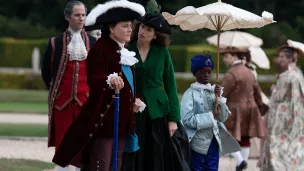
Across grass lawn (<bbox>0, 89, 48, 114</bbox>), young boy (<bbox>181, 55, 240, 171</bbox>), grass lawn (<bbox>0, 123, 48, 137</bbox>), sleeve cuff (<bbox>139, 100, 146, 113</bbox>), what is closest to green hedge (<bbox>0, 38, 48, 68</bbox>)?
grass lawn (<bbox>0, 89, 48, 114</bbox>)

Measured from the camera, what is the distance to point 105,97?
21.1ft

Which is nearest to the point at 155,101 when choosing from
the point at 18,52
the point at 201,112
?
the point at 201,112

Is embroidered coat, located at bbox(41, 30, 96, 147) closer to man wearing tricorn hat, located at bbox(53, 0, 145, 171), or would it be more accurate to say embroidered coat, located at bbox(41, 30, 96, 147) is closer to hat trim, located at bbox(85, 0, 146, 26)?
man wearing tricorn hat, located at bbox(53, 0, 145, 171)

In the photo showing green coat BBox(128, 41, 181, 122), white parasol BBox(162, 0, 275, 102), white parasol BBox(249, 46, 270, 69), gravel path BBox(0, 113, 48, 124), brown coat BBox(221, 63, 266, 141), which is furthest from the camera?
gravel path BBox(0, 113, 48, 124)

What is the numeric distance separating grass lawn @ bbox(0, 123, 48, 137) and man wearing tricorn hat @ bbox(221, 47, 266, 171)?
15.6 ft

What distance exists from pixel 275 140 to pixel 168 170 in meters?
3.40

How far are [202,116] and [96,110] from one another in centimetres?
190

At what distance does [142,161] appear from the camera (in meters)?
7.20

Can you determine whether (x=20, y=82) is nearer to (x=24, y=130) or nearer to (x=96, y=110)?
(x=24, y=130)

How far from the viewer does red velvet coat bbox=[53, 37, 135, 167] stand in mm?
6422

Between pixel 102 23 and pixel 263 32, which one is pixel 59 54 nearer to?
pixel 102 23

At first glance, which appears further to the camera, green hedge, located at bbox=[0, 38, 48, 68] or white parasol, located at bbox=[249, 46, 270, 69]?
green hedge, located at bbox=[0, 38, 48, 68]

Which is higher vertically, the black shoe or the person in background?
the person in background

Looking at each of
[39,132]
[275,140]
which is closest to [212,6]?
[275,140]
